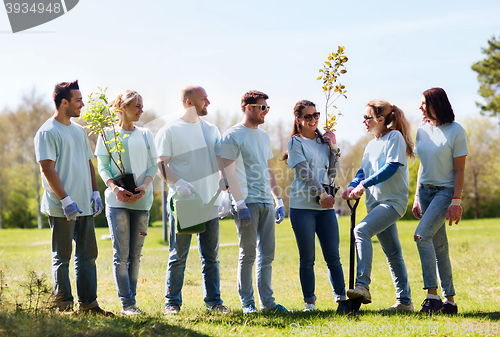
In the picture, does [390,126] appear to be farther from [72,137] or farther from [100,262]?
[100,262]

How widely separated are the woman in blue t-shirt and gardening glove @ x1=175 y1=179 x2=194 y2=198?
95.9 inches

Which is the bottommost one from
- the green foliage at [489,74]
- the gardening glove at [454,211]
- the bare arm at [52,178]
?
the gardening glove at [454,211]

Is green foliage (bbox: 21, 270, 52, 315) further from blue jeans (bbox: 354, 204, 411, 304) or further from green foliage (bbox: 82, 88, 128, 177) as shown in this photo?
blue jeans (bbox: 354, 204, 411, 304)

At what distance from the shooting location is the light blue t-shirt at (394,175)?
457 cm

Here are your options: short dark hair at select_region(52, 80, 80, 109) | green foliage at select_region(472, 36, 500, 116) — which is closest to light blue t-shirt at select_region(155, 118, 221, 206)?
short dark hair at select_region(52, 80, 80, 109)

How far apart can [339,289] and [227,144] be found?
201cm

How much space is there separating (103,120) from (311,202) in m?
2.41

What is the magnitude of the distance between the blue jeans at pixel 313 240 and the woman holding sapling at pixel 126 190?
168 centimetres

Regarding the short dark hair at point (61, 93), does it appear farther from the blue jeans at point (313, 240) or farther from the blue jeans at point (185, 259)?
the blue jeans at point (313, 240)

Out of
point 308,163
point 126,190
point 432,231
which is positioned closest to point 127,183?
point 126,190

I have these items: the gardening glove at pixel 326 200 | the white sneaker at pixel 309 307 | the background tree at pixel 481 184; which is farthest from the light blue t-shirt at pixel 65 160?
the background tree at pixel 481 184

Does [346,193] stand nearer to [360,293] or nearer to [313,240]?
[313,240]

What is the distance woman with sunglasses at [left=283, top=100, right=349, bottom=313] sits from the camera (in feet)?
15.7

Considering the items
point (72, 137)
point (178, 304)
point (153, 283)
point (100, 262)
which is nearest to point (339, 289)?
point (178, 304)
